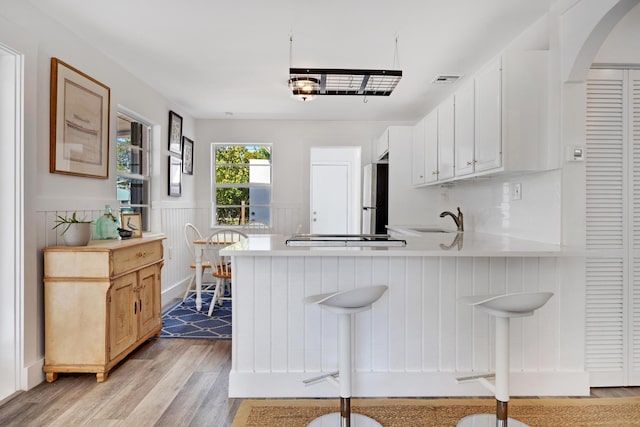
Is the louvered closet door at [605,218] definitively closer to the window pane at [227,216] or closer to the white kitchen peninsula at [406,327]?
the white kitchen peninsula at [406,327]

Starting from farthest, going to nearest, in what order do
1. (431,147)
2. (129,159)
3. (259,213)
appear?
1. (259,213)
2. (129,159)
3. (431,147)

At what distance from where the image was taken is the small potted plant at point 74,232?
2.61 meters

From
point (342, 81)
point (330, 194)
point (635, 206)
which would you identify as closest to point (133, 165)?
point (342, 81)

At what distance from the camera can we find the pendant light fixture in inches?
105

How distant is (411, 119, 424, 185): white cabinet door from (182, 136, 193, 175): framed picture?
296cm

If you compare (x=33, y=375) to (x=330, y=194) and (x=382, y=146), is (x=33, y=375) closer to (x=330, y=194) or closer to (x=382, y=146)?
(x=382, y=146)

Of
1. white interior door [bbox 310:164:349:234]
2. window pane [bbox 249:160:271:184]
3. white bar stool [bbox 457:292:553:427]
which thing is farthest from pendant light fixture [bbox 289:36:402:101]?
white interior door [bbox 310:164:349:234]


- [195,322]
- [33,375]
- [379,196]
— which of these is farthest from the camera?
[379,196]

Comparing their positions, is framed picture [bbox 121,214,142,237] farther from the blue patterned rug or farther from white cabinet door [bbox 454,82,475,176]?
white cabinet door [bbox 454,82,475,176]

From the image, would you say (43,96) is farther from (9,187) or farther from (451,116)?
(451,116)

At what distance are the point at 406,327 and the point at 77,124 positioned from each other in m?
2.70

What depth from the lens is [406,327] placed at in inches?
92.6

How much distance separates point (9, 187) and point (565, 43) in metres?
3.36

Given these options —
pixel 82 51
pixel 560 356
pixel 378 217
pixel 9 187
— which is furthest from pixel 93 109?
pixel 560 356
